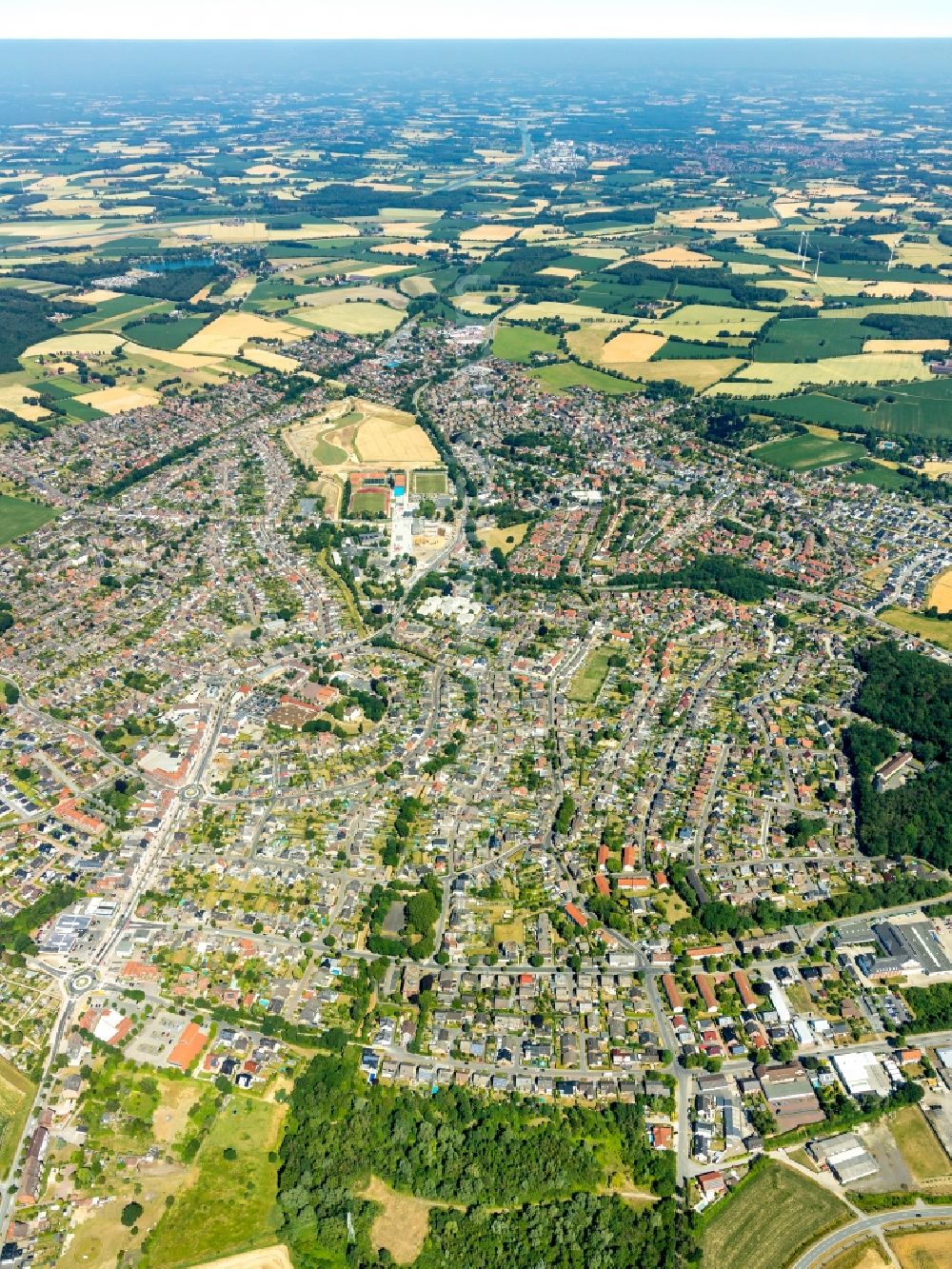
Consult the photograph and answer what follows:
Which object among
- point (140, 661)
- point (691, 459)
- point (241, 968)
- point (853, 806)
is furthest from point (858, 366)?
point (241, 968)

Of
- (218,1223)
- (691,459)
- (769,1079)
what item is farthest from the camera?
(691,459)

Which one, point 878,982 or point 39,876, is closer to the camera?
point 878,982

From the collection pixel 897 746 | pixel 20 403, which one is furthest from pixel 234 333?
pixel 897 746

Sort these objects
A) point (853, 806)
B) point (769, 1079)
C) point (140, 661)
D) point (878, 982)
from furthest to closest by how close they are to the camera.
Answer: point (140, 661) → point (853, 806) → point (878, 982) → point (769, 1079)

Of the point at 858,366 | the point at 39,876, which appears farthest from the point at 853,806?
the point at 858,366

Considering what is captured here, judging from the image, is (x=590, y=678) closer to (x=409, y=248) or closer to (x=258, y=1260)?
(x=258, y=1260)

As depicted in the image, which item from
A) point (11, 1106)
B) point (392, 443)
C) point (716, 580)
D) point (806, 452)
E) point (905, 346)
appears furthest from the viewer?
point (905, 346)

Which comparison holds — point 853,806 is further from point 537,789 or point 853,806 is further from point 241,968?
point 241,968

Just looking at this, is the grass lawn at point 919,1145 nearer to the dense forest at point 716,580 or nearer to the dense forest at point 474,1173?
the dense forest at point 474,1173
